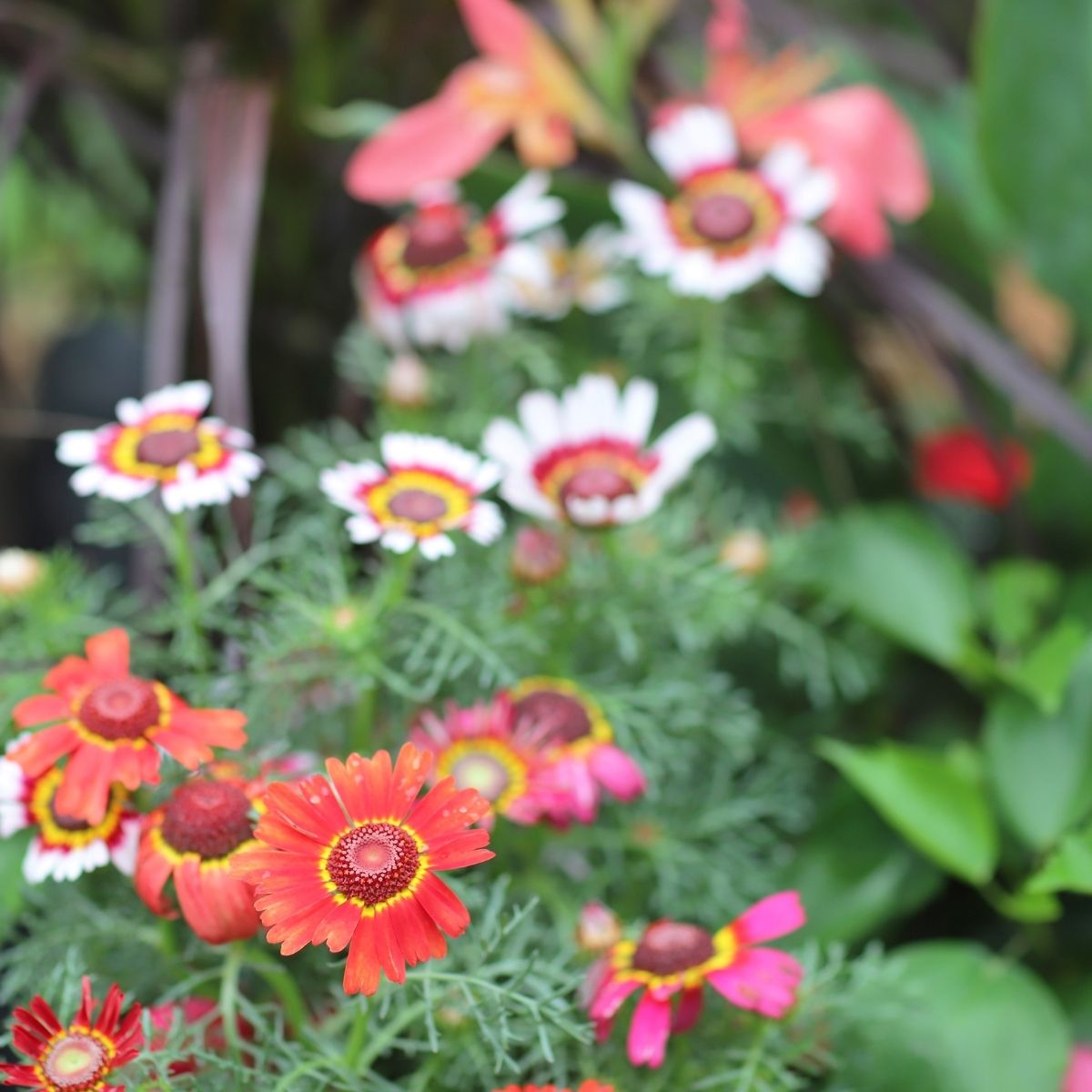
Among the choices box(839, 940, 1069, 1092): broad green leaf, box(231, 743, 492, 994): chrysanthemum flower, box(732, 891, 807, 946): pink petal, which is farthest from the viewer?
box(839, 940, 1069, 1092): broad green leaf

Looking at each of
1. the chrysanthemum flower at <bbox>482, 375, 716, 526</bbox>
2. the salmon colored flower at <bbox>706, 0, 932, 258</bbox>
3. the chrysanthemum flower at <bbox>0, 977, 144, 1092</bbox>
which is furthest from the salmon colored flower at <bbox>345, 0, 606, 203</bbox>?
the chrysanthemum flower at <bbox>0, 977, 144, 1092</bbox>

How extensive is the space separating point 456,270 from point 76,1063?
51 cm

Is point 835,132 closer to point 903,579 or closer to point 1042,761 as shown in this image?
point 903,579

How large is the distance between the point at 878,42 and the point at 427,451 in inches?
28.7

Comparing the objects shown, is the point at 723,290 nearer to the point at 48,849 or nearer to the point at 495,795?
the point at 495,795

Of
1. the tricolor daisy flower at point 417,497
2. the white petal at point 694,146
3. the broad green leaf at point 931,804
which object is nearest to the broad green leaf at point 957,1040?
the broad green leaf at point 931,804

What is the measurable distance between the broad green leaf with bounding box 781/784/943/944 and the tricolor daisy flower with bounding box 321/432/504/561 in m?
0.29

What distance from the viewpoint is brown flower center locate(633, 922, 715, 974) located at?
0.46 m

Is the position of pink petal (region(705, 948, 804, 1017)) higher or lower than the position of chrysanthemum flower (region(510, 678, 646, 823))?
lower

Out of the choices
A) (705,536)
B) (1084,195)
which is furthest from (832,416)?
(1084,195)

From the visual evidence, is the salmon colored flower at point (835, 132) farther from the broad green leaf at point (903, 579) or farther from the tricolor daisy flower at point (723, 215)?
the broad green leaf at point (903, 579)

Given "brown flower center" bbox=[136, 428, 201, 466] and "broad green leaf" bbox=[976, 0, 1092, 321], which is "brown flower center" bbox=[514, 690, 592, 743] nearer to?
"brown flower center" bbox=[136, 428, 201, 466]

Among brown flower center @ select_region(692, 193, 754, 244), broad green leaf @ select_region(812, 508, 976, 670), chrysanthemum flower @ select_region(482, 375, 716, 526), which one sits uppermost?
brown flower center @ select_region(692, 193, 754, 244)

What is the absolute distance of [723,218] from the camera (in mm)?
754
